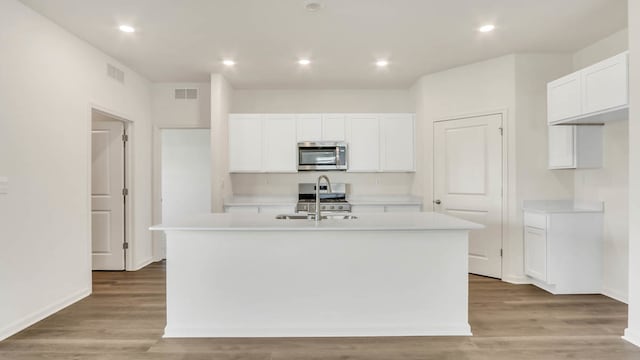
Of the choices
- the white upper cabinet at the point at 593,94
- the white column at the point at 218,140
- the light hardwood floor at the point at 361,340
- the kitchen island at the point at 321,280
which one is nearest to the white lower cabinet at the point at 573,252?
the light hardwood floor at the point at 361,340

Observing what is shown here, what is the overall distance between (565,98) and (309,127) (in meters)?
3.02

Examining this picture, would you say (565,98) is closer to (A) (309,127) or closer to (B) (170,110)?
(A) (309,127)

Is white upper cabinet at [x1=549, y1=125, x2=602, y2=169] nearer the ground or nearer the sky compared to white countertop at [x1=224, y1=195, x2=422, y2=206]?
nearer the sky

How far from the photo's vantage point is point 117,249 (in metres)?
4.89

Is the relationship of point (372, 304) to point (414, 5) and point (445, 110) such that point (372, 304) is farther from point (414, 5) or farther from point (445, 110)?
point (445, 110)

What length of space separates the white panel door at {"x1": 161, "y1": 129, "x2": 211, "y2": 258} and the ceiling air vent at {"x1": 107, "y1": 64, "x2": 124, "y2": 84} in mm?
1673

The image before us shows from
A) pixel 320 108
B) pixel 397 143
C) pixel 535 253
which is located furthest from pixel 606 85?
pixel 320 108

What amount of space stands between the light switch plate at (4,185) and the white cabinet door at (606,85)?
15.1ft

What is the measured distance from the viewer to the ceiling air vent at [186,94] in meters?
5.39

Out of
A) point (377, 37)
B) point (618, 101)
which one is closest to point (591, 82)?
point (618, 101)

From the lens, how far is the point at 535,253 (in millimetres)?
4000

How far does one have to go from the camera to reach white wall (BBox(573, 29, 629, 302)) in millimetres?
3555

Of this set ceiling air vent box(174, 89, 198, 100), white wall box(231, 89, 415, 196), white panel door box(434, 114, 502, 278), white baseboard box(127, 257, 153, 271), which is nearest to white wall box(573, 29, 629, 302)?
white panel door box(434, 114, 502, 278)

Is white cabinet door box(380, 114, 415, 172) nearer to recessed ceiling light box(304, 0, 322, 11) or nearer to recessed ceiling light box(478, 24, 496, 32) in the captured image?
recessed ceiling light box(478, 24, 496, 32)
